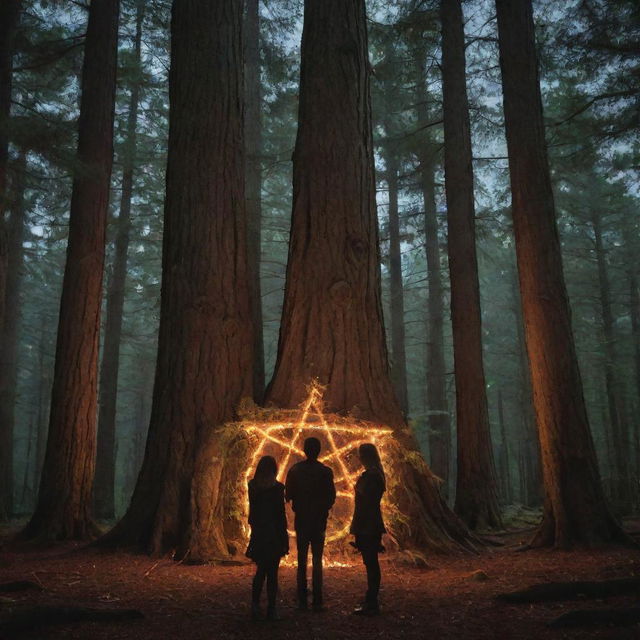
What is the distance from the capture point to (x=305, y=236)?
8.25 meters

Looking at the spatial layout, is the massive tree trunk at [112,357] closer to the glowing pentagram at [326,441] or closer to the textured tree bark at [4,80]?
the textured tree bark at [4,80]

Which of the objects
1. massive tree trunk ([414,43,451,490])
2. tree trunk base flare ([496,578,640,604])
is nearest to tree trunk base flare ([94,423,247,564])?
tree trunk base flare ([496,578,640,604])

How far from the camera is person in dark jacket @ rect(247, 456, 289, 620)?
14.5ft

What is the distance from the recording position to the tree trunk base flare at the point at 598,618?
3.79 meters

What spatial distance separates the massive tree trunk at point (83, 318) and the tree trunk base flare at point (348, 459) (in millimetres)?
3949

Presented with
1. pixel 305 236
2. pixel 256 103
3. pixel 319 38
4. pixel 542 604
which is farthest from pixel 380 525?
pixel 256 103

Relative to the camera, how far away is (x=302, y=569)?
187 inches

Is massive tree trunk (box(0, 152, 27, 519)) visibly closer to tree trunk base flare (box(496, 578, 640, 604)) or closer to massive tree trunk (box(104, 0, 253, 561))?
massive tree trunk (box(104, 0, 253, 561))

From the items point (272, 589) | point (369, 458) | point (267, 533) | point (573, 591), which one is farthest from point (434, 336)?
point (272, 589)

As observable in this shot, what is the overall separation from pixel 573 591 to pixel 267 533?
2523 millimetres

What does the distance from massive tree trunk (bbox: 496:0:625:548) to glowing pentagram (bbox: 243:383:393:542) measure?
8.41ft

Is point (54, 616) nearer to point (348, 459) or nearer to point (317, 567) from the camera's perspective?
point (317, 567)

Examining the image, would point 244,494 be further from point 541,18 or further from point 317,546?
point 541,18

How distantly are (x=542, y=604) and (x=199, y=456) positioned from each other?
4283mm
